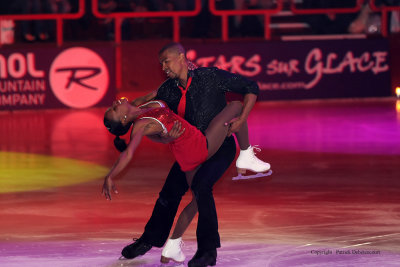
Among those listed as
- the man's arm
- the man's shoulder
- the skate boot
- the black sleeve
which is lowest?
the skate boot

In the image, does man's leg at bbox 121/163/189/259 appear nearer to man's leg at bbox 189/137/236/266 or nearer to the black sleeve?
man's leg at bbox 189/137/236/266

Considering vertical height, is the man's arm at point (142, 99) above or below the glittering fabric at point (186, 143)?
above

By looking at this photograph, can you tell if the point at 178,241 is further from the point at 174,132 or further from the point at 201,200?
the point at 174,132

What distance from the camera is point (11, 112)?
20.1m

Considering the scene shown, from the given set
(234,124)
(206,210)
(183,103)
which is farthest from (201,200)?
(183,103)

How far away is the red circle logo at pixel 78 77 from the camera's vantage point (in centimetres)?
2028

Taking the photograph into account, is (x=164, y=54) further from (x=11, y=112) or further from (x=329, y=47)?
(x=329, y=47)

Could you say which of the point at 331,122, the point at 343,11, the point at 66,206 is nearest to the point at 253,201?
the point at 66,206

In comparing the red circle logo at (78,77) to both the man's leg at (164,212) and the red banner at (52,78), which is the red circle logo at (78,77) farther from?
the man's leg at (164,212)

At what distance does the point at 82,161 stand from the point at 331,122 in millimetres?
5692

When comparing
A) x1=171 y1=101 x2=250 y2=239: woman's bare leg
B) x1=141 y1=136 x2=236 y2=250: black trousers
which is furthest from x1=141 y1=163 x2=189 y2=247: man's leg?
x1=171 y1=101 x2=250 y2=239: woman's bare leg

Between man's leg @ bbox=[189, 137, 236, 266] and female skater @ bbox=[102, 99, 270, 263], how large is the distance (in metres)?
0.09

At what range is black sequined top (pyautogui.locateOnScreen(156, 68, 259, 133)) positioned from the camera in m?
8.20

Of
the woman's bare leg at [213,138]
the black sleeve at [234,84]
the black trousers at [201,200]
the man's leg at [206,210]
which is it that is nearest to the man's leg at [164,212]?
the black trousers at [201,200]
